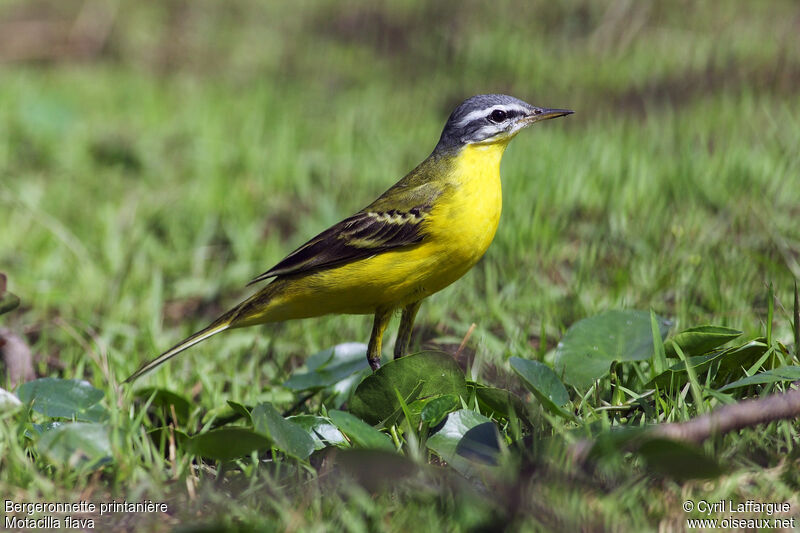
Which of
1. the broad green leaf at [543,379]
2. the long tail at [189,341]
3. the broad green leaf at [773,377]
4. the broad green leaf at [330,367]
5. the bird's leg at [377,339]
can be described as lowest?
the broad green leaf at [330,367]

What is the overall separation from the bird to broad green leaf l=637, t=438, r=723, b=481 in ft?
4.85

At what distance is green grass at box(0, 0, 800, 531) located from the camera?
8.82 ft

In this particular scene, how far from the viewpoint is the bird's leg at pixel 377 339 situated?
3.73 metres

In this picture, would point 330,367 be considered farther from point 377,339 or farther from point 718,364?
point 718,364

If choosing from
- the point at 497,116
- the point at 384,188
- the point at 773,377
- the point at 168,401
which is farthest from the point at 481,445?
the point at 384,188

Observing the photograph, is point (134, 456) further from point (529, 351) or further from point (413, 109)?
point (413, 109)

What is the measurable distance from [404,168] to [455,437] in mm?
3704

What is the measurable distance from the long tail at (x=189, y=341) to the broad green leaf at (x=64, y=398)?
0.20 meters

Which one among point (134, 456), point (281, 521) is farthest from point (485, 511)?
point (134, 456)

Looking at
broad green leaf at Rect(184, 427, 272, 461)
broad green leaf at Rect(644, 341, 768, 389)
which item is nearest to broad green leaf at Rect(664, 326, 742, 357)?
broad green leaf at Rect(644, 341, 768, 389)

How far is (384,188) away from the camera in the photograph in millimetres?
6055

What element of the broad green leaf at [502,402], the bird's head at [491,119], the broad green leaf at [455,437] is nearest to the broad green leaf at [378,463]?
the broad green leaf at [455,437]

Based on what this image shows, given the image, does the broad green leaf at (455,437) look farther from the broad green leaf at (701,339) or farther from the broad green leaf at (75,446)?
the broad green leaf at (75,446)

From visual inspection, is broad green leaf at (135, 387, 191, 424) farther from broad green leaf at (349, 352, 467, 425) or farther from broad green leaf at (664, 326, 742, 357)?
broad green leaf at (664, 326, 742, 357)
